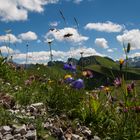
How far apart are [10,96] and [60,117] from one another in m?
1.36

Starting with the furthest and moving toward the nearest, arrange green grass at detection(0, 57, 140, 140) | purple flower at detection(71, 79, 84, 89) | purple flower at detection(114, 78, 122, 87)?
1. purple flower at detection(71, 79, 84, 89)
2. purple flower at detection(114, 78, 122, 87)
3. green grass at detection(0, 57, 140, 140)

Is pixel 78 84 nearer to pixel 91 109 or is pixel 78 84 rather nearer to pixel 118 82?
pixel 91 109

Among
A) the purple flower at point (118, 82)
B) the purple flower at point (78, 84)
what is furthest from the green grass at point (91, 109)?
the purple flower at point (78, 84)

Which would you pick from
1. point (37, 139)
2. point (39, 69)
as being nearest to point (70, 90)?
point (37, 139)

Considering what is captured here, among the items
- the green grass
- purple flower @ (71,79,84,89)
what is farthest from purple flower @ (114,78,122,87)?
purple flower @ (71,79,84,89)

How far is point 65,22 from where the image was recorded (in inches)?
357

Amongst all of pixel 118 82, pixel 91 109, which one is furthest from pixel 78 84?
pixel 118 82

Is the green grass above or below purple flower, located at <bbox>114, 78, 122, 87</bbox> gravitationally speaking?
below

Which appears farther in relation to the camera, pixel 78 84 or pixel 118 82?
pixel 78 84

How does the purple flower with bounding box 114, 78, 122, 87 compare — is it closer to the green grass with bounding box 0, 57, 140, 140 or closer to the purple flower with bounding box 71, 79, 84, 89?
the green grass with bounding box 0, 57, 140, 140

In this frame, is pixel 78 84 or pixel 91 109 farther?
pixel 78 84

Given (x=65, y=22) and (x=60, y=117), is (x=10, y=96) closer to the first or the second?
(x=60, y=117)

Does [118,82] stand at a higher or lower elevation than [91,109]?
higher

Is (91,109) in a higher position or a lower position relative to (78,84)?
lower
